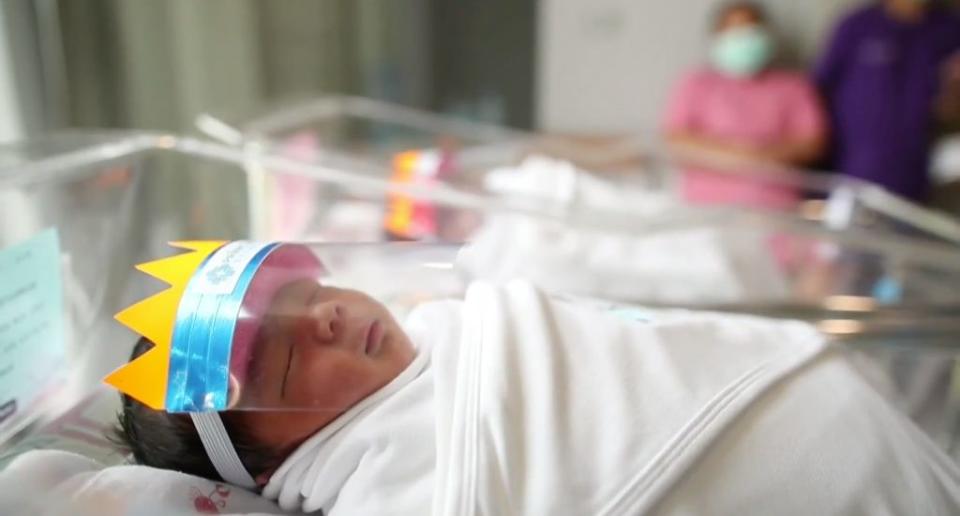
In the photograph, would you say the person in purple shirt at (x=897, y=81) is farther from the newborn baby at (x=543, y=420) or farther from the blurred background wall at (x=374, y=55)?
the newborn baby at (x=543, y=420)

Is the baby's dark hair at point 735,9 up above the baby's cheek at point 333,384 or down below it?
above


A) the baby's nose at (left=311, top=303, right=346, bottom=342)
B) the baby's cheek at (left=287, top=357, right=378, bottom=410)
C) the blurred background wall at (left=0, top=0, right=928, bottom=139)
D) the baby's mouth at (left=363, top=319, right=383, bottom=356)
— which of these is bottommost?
the baby's cheek at (left=287, top=357, right=378, bottom=410)

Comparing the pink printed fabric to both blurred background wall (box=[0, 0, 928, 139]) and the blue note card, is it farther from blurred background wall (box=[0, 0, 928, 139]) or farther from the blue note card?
the blue note card

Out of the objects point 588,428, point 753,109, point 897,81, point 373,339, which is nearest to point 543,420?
point 588,428

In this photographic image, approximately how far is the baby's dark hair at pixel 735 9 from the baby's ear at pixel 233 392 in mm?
1939

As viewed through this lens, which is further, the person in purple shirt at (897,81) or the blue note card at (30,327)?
the person in purple shirt at (897,81)

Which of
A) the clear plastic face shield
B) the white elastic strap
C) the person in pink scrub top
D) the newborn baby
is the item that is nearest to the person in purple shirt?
the person in pink scrub top

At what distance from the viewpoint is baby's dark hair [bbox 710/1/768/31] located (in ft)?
6.86

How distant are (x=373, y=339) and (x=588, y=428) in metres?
0.15

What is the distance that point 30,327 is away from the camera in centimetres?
57

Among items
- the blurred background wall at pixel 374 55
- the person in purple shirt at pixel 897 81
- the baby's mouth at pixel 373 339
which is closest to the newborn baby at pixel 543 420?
the baby's mouth at pixel 373 339

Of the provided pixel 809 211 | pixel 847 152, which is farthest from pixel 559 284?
pixel 847 152

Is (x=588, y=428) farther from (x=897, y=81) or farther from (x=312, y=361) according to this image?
(x=897, y=81)

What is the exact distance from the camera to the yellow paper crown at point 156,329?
1.49 ft
